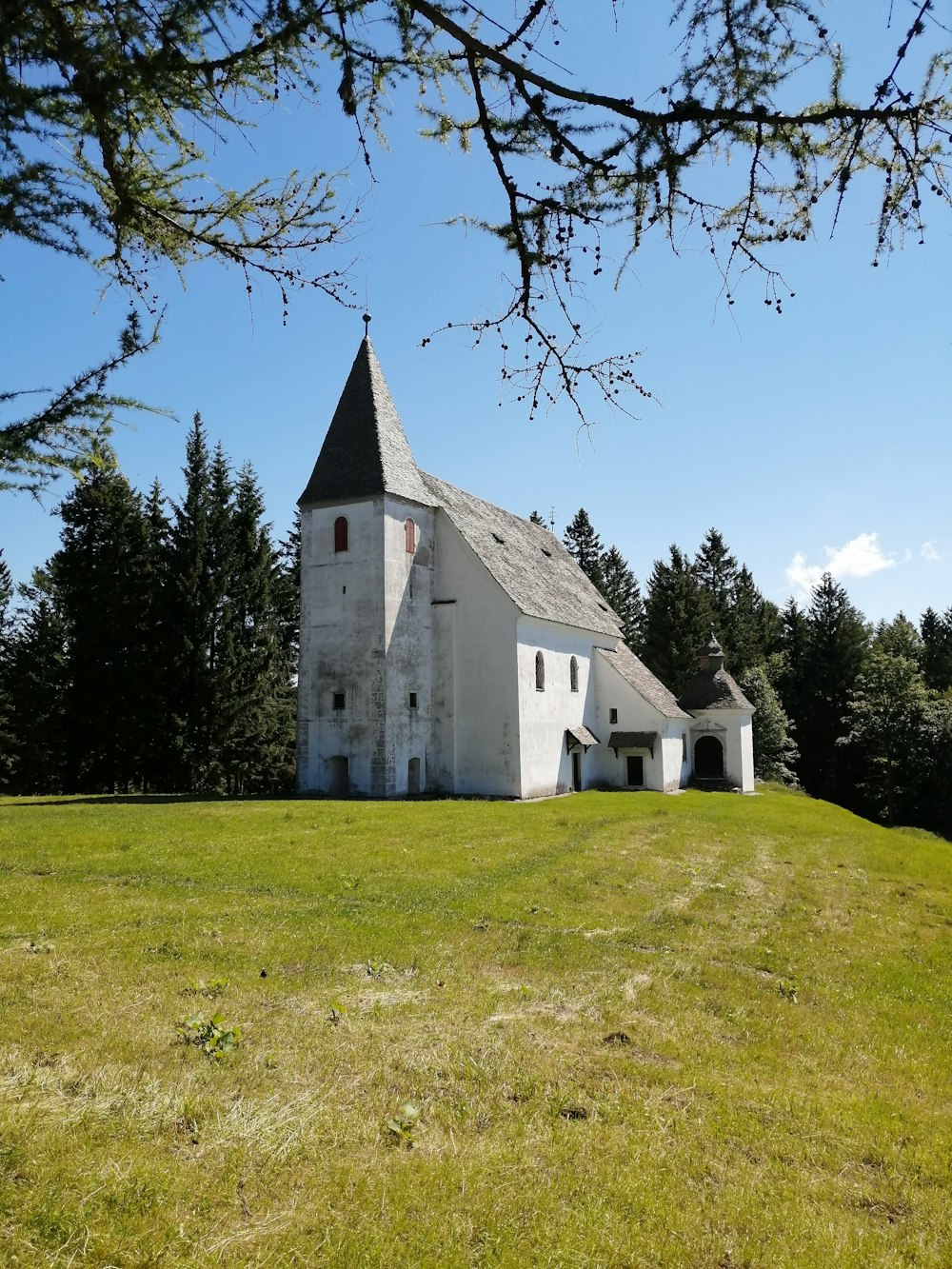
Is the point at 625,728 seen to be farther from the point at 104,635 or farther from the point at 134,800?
the point at 104,635

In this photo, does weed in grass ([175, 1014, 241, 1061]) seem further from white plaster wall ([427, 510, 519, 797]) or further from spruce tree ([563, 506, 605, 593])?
spruce tree ([563, 506, 605, 593])

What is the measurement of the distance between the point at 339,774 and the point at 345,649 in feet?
14.7

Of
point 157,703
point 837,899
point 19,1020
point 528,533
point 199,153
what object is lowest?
point 837,899

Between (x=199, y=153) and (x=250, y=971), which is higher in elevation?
(x=199, y=153)

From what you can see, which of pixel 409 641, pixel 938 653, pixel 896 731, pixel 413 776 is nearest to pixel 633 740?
pixel 413 776

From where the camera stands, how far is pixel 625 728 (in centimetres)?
3762

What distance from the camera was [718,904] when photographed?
13258 millimetres

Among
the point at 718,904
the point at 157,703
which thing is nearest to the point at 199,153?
the point at 718,904

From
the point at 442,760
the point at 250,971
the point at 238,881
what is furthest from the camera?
the point at 442,760

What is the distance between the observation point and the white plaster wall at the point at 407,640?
1141 inches

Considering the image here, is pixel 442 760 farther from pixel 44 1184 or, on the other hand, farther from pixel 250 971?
pixel 44 1184

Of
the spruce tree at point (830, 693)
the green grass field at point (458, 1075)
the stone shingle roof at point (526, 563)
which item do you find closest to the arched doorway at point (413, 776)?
the stone shingle roof at point (526, 563)

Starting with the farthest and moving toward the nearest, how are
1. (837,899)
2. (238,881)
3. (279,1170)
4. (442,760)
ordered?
(442,760) → (837,899) → (238,881) → (279,1170)

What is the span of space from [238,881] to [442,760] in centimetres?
1868
